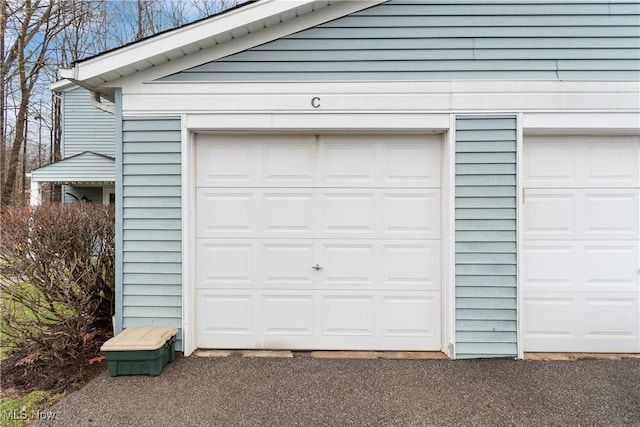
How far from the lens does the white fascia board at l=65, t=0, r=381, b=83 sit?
3.39m

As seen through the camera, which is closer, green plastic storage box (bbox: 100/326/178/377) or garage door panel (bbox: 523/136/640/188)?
green plastic storage box (bbox: 100/326/178/377)

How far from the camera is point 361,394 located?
2939mm

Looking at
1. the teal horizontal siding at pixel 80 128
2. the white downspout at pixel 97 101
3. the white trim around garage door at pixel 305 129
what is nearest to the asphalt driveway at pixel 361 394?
the white trim around garage door at pixel 305 129

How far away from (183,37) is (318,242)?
2459 mm

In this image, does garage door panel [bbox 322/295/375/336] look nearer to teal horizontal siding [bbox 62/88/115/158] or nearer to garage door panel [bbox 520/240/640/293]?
garage door panel [bbox 520/240/640/293]

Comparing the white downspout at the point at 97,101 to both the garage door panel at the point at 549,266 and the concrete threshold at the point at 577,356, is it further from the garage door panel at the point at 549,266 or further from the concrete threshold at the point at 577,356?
the concrete threshold at the point at 577,356

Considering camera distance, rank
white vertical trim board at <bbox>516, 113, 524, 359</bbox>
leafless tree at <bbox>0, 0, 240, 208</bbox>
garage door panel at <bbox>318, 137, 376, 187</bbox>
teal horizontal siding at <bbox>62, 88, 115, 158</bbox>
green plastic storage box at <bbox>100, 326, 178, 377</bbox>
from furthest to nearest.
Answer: leafless tree at <bbox>0, 0, 240, 208</bbox>
teal horizontal siding at <bbox>62, 88, 115, 158</bbox>
garage door panel at <bbox>318, 137, 376, 187</bbox>
white vertical trim board at <bbox>516, 113, 524, 359</bbox>
green plastic storage box at <bbox>100, 326, 178, 377</bbox>

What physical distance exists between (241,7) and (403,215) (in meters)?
2.64

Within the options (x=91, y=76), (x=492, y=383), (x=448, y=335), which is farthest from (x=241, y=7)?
(x=492, y=383)

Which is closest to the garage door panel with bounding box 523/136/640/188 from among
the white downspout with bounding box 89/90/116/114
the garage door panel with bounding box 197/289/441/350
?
the garage door panel with bounding box 197/289/441/350

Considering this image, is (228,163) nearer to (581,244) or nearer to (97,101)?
(97,101)

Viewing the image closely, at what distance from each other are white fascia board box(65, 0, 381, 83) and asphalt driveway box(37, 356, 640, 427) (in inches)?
117

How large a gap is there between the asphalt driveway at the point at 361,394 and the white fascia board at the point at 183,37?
9.76 feet

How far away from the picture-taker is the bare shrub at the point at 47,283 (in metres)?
3.44
